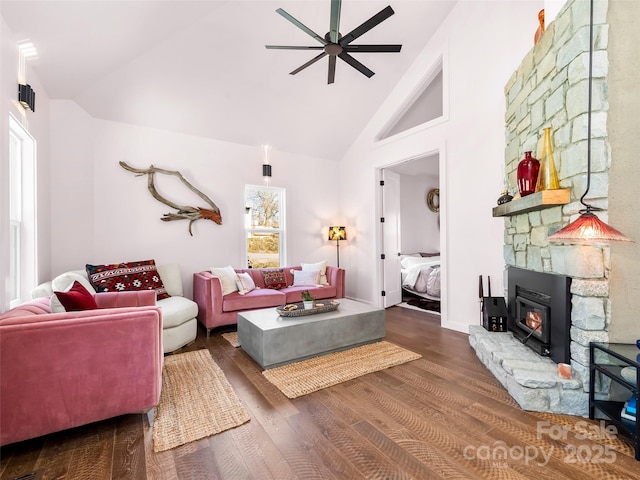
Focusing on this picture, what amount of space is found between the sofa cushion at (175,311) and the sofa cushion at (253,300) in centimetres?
48

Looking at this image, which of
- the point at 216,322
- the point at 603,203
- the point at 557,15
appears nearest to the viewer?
the point at 603,203

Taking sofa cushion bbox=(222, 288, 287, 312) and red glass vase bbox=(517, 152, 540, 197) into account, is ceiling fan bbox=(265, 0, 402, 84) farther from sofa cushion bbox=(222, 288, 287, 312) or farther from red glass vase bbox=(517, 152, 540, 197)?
sofa cushion bbox=(222, 288, 287, 312)

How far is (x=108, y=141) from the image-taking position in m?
3.90

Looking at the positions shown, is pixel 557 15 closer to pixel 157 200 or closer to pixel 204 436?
pixel 204 436

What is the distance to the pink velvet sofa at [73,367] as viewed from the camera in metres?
1.58

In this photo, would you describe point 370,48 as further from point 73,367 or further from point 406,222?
point 406,222

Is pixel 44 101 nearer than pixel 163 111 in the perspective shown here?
Yes

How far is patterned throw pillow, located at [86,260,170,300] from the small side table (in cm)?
403

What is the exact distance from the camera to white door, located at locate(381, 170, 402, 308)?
5.07 m

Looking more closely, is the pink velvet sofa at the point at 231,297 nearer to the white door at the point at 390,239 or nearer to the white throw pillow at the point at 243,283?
the white throw pillow at the point at 243,283

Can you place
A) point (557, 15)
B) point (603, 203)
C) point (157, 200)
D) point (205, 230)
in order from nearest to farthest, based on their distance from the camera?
1. point (603, 203)
2. point (557, 15)
3. point (157, 200)
4. point (205, 230)

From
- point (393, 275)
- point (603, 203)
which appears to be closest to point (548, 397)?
point (603, 203)

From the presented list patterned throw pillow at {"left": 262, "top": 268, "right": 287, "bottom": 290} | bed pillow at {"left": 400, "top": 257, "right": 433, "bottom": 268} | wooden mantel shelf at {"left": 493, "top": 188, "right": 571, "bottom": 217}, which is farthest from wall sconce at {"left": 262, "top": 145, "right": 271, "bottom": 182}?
wooden mantel shelf at {"left": 493, "top": 188, "right": 571, "bottom": 217}

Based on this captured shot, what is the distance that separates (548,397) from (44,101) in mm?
5331
